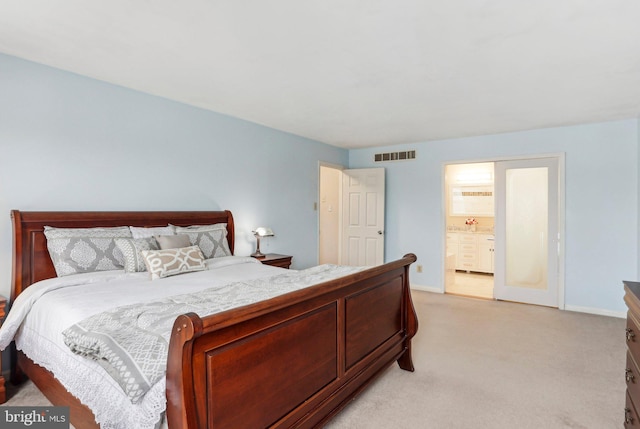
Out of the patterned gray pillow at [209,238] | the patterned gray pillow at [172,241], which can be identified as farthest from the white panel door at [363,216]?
the patterned gray pillow at [172,241]

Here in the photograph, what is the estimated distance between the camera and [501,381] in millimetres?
2633

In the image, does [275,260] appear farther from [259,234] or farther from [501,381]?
[501,381]

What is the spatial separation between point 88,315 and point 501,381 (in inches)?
110

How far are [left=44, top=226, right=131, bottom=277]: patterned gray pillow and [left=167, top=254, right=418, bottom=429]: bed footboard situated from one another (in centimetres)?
185

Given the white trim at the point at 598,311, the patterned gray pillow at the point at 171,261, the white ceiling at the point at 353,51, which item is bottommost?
the white trim at the point at 598,311

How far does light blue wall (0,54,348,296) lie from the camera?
2619 millimetres

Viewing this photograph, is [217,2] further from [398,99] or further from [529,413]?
[529,413]

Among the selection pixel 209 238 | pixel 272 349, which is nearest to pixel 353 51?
pixel 272 349

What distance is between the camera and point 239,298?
202cm

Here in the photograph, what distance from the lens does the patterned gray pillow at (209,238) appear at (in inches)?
133

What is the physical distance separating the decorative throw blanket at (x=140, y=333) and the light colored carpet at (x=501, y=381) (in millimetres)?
1014

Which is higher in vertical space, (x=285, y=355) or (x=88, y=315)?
(x=88, y=315)

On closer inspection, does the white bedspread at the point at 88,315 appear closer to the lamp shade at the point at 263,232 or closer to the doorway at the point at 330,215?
the lamp shade at the point at 263,232

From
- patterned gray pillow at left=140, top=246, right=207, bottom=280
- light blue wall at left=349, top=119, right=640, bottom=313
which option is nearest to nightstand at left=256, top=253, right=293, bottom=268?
patterned gray pillow at left=140, top=246, right=207, bottom=280
